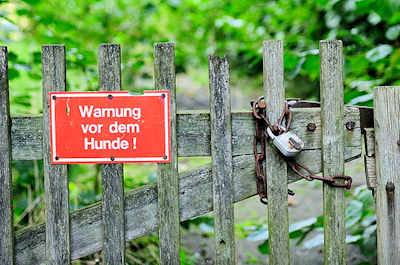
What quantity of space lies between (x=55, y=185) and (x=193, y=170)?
62cm

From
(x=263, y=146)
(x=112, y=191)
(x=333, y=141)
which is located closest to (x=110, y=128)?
(x=112, y=191)

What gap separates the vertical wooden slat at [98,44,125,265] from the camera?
→ 174cm

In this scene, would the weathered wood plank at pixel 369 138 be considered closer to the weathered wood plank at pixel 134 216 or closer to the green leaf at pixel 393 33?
the weathered wood plank at pixel 134 216

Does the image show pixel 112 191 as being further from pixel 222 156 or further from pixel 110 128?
pixel 222 156

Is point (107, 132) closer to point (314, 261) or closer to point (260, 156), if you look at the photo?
point (260, 156)

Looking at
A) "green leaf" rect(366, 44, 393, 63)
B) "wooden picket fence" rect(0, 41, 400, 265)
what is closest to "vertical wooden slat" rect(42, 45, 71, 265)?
"wooden picket fence" rect(0, 41, 400, 265)

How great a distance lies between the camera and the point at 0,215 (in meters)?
1.78

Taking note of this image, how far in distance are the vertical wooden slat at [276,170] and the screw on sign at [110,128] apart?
1.52ft

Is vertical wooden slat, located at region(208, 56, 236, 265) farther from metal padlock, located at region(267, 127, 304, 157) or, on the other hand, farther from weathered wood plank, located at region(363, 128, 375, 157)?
weathered wood plank, located at region(363, 128, 375, 157)

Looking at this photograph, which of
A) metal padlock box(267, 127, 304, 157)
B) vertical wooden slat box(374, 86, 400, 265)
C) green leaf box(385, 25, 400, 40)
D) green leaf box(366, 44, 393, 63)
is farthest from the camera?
green leaf box(385, 25, 400, 40)

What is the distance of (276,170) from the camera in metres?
1.83

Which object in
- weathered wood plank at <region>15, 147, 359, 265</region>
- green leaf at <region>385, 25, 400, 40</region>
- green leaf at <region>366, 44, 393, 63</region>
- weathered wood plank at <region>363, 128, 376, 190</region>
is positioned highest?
green leaf at <region>385, 25, 400, 40</region>

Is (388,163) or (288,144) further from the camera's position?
(388,163)

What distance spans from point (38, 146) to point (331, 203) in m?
1.36
